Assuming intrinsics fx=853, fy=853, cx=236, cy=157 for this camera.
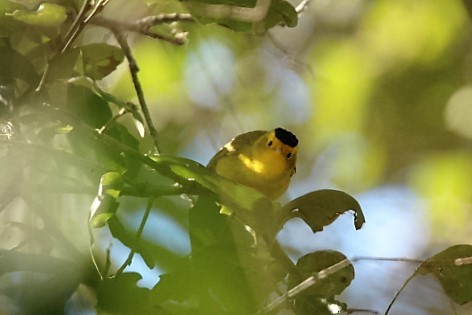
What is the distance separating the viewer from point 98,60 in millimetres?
810

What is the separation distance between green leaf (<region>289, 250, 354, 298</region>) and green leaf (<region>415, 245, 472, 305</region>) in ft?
0.23

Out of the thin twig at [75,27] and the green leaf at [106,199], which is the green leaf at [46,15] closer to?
the thin twig at [75,27]

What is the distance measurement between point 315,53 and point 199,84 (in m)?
0.42

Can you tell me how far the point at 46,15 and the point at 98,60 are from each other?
0.36 ft

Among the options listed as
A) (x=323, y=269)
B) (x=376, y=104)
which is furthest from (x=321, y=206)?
(x=376, y=104)

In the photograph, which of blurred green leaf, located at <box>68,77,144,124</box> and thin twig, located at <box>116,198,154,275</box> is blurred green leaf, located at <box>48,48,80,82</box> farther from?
thin twig, located at <box>116,198,154,275</box>

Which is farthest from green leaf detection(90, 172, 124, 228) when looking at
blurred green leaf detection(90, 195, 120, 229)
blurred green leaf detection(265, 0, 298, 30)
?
blurred green leaf detection(265, 0, 298, 30)

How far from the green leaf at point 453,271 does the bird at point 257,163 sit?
0.80 feet

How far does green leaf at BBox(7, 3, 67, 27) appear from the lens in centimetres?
70

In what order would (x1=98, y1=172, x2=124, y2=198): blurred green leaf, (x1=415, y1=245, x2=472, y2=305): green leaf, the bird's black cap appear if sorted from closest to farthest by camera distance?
(x1=98, y1=172, x2=124, y2=198): blurred green leaf < (x1=415, y1=245, x2=472, y2=305): green leaf < the bird's black cap

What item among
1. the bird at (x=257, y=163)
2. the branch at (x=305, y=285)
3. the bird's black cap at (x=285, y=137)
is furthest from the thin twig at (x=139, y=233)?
the bird's black cap at (x=285, y=137)

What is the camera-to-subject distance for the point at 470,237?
1546mm

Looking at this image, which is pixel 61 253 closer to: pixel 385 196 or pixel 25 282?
pixel 25 282

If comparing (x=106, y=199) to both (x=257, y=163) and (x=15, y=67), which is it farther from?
(x=257, y=163)
